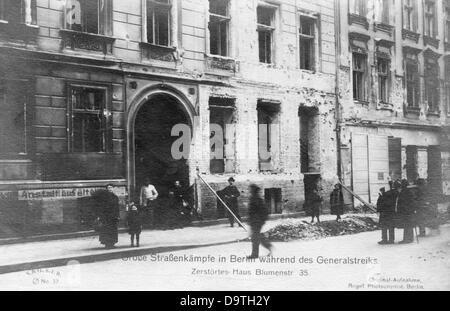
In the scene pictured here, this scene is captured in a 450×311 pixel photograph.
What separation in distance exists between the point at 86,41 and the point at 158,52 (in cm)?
119

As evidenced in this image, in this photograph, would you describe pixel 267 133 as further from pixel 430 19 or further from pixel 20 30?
pixel 20 30

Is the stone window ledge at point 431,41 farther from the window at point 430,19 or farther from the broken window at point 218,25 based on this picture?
the broken window at point 218,25

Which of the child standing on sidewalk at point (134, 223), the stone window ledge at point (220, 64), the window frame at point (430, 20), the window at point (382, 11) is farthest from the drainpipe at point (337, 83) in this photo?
the child standing on sidewalk at point (134, 223)

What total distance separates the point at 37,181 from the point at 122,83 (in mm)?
2147

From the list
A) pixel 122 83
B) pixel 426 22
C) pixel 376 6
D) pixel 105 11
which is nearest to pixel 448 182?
pixel 426 22

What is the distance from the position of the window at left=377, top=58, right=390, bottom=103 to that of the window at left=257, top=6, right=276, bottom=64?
199cm

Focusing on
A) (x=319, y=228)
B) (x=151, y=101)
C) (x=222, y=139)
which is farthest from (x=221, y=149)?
(x=319, y=228)

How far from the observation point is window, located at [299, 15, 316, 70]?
9.27m

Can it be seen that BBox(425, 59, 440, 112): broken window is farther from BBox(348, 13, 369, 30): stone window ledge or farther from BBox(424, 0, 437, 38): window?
BBox(348, 13, 369, 30): stone window ledge

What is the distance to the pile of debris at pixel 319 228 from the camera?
7.06 m

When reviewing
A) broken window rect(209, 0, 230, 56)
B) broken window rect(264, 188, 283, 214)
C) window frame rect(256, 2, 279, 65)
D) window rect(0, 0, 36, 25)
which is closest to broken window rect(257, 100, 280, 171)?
broken window rect(264, 188, 283, 214)

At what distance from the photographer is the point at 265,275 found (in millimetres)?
6012

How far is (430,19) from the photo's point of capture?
7496mm

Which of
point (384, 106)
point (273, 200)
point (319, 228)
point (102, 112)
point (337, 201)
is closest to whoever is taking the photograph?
point (319, 228)
